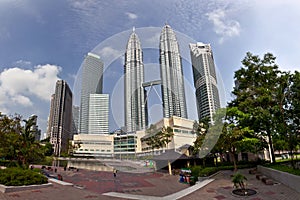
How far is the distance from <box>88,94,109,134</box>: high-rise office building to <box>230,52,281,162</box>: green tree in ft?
37.9

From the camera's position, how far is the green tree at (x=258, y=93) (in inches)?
613

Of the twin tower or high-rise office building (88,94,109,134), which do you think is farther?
the twin tower

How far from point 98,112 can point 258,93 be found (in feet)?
46.4

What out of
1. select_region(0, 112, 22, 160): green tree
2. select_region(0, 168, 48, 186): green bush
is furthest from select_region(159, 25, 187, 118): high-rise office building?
select_region(0, 112, 22, 160): green tree

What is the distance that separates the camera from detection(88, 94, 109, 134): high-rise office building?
540 inches

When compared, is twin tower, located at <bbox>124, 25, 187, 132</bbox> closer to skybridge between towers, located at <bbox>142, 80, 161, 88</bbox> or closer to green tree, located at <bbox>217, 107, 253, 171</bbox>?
skybridge between towers, located at <bbox>142, 80, 161, 88</bbox>

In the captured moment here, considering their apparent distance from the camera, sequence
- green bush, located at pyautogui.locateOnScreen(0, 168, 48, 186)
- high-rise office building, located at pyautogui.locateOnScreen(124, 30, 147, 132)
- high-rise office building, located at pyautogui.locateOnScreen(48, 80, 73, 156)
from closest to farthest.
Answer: green bush, located at pyautogui.locateOnScreen(0, 168, 48, 186)
high-rise office building, located at pyautogui.locateOnScreen(124, 30, 147, 132)
high-rise office building, located at pyautogui.locateOnScreen(48, 80, 73, 156)

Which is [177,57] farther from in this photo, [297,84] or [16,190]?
[16,190]

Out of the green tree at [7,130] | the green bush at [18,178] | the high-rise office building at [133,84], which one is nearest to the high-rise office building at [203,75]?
the high-rise office building at [133,84]

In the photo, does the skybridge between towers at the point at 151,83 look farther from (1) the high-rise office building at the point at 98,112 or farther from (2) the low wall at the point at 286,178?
(2) the low wall at the point at 286,178

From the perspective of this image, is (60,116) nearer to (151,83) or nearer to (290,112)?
(151,83)

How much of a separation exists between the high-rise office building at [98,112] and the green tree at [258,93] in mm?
11557

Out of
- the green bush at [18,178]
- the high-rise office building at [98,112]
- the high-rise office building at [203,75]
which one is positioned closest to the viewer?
the green bush at [18,178]

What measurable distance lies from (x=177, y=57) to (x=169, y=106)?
22.2ft
